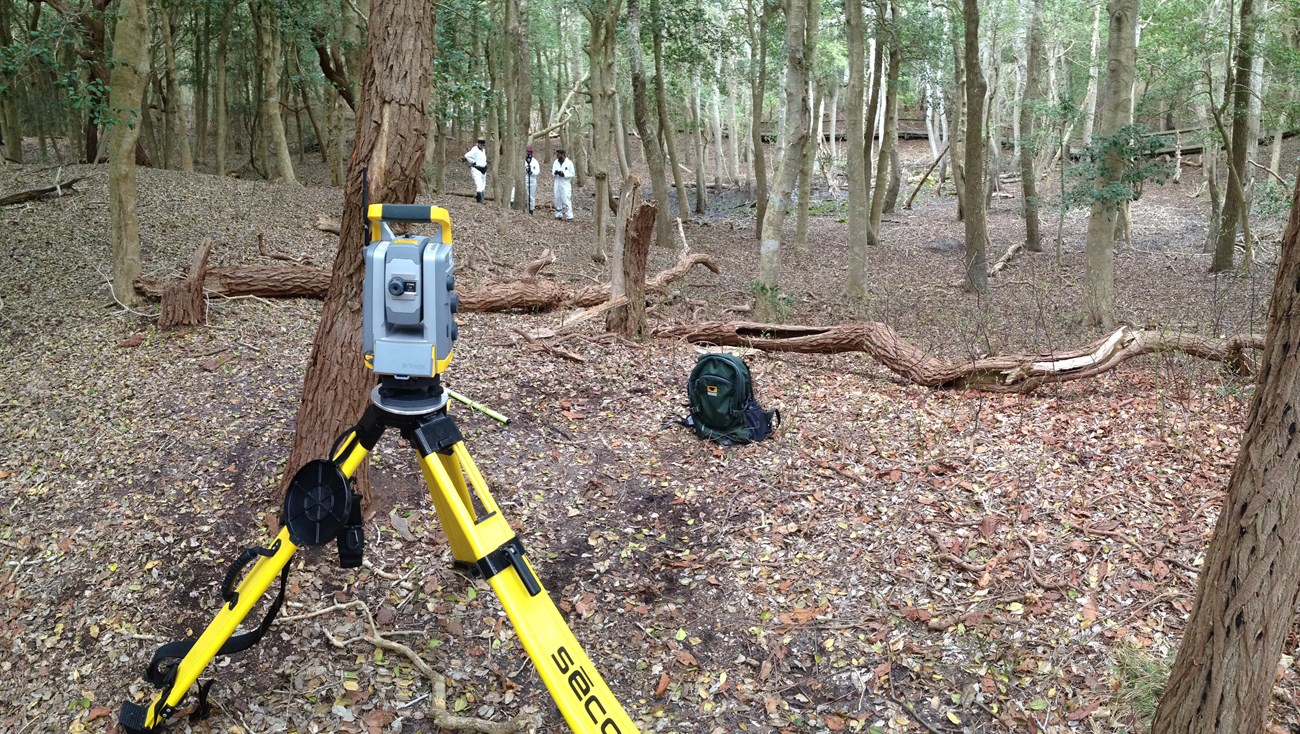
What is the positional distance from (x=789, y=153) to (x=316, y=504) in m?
7.77

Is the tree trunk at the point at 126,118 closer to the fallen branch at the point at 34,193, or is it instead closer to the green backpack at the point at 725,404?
the fallen branch at the point at 34,193

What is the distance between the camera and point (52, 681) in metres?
3.26

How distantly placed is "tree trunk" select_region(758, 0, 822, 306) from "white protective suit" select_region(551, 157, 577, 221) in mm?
9572

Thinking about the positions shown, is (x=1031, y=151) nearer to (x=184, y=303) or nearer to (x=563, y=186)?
(x=563, y=186)

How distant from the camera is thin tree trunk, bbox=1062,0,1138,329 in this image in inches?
374

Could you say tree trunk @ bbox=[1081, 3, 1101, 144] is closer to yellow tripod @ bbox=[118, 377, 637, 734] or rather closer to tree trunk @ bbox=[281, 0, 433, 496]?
tree trunk @ bbox=[281, 0, 433, 496]

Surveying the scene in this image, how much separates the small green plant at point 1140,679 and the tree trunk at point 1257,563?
57cm

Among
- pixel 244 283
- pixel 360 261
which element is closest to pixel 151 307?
pixel 244 283

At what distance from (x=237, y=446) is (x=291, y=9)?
10464mm

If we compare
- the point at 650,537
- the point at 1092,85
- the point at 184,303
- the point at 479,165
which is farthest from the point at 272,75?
the point at 1092,85

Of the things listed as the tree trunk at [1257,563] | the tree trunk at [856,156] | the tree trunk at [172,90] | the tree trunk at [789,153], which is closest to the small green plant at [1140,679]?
the tree trunk at [1257,563]

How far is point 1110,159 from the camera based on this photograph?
9.88m

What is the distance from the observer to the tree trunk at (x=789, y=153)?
9.22 m

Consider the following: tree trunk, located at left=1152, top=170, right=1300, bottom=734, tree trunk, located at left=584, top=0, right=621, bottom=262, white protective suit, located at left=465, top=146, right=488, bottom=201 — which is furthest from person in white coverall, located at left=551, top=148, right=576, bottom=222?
tree trunk, located at left=1152, top=170, right=1300, bottom=734
